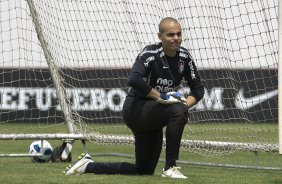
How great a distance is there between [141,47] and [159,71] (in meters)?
4.08

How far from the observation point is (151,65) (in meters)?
8.59

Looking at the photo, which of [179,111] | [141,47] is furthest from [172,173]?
[141,47]

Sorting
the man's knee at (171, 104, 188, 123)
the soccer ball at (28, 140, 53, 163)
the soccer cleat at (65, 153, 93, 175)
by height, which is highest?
the man's knee at (171, 104, 188, 123)

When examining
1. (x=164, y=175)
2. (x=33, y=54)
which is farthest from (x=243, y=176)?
(x=33, y=54)

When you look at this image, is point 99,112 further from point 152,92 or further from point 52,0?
point 152,92

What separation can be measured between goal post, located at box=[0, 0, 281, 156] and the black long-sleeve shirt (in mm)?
1981

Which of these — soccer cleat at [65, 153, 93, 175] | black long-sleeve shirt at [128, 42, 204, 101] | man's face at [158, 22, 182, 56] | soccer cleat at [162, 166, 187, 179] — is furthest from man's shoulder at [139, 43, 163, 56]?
soccer cleat at [65, 153, 93, 175]

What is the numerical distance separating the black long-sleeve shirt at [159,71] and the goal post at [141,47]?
1.98 m

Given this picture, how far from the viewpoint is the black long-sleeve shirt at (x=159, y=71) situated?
27.7 feet

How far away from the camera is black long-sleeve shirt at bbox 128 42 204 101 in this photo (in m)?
8.45

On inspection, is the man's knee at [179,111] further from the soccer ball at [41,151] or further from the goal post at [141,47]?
the soccer ball at [41,151]

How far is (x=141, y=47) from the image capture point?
1269 centimetres

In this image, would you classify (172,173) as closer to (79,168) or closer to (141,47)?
(79,168)

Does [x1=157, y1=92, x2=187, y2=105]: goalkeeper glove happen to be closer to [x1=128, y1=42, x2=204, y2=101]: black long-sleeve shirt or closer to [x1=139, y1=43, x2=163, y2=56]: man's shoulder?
[x1=128, y1=42, x2=204, y2=101]: black long-sleeve shirt
